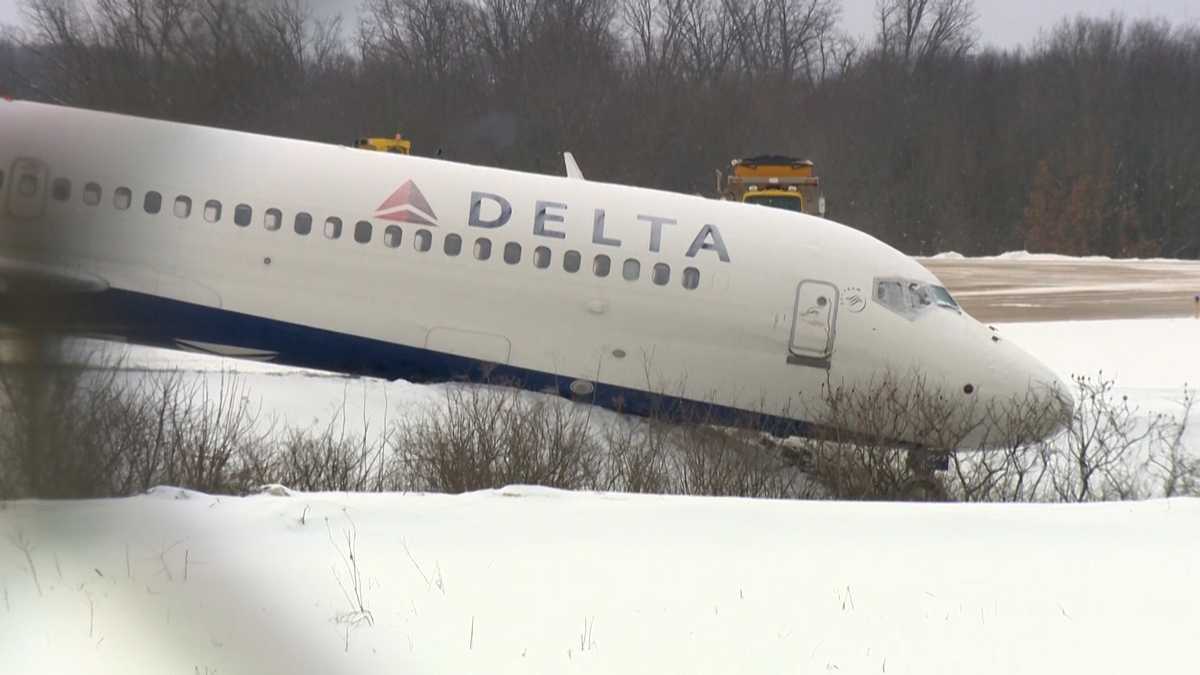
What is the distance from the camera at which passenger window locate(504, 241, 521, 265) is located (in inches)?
642

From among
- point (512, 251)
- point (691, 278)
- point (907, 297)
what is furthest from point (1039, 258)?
point (512, 251)

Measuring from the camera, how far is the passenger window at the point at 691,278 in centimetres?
1644

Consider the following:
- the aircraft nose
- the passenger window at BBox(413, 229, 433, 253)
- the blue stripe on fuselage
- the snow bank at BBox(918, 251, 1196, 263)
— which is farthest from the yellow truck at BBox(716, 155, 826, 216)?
the passenger window at BBox(413, 229, 433, 253)

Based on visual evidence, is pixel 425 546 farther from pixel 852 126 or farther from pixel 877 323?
pixel 852 126

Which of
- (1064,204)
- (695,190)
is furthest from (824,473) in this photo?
(1064,204)

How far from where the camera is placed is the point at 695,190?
43938mm

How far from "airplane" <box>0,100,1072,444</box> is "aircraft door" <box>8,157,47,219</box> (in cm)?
1126

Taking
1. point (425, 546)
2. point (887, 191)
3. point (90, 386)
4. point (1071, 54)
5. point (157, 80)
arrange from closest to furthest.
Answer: point (90, 386) → point (157, 80) → point (425, 546) → point (1071, 54) → point (887, 191)

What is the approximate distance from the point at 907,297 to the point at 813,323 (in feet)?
4.41

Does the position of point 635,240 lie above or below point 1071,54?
below

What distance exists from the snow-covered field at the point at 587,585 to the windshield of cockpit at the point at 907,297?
653 cm

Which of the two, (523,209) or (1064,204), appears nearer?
(523,209)

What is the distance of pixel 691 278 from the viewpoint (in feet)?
54.0

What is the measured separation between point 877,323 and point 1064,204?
4597cm
